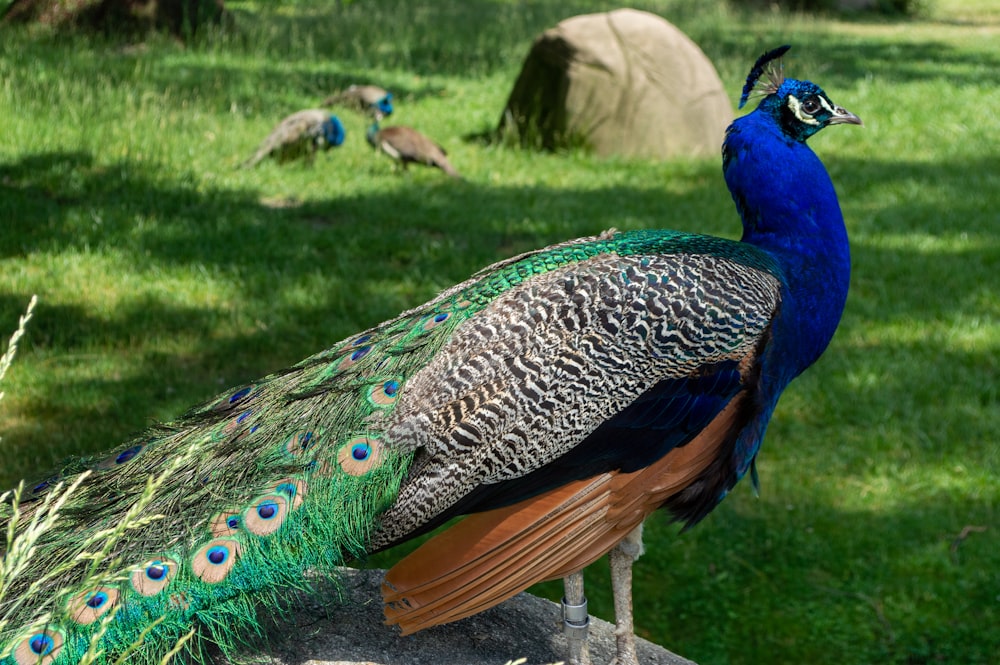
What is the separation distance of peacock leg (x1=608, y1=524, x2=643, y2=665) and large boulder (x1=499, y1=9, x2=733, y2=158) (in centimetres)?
521

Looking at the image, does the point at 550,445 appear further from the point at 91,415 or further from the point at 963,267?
the point at 963,267

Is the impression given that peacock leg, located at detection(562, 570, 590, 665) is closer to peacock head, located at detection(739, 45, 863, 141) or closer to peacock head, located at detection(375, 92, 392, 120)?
peacock head, located at detection(739, 45, 863, 141)

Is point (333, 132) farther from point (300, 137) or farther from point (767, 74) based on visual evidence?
point (767, 74)

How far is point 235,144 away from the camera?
23.5 ft

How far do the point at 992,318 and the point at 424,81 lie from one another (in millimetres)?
5602

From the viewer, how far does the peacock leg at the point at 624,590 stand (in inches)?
108

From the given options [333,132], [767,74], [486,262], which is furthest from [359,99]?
[767,74]

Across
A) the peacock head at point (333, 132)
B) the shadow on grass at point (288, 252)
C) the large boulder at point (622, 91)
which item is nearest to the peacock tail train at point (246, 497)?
the shadow on grass at point (288, 252)

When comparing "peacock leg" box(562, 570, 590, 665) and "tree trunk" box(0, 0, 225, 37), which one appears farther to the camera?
"tree trunk" box(0, 0, 225, 37)

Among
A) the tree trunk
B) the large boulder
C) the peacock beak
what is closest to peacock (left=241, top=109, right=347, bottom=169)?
the large boulder

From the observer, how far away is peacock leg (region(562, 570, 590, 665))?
106 inches

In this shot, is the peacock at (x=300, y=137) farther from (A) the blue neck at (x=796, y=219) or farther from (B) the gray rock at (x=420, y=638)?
(A) the blue neck at (x=796, y=219)

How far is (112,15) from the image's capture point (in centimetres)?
→ 913

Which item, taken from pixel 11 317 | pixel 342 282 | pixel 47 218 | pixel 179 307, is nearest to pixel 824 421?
pixel 342 282
